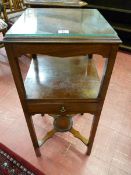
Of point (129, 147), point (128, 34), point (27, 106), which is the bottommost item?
point (129, 147)

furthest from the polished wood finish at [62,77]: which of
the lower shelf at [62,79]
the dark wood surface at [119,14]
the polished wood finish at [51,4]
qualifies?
the dark wood surface at [119,14]

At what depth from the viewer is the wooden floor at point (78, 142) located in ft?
3.52

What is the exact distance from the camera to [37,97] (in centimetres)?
80

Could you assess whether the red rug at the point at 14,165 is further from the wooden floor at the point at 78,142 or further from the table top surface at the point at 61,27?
the table top surface at the point at 61,27

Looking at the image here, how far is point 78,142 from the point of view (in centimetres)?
121

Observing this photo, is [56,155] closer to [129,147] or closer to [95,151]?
[95,151]

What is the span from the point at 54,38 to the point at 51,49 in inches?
1.5

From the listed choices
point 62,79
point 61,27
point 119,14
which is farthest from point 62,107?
point 119,14

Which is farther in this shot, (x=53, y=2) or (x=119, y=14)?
(x=119, y=14)

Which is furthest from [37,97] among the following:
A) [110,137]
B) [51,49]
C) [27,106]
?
[110,137]

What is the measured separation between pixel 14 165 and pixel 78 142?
45cm

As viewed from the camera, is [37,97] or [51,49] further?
[37,97]

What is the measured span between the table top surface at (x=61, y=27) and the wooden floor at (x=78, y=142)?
2.73 feet

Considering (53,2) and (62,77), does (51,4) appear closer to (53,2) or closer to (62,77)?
(53,2)
